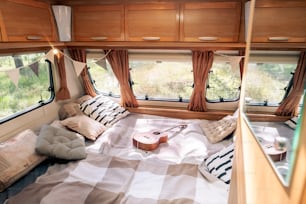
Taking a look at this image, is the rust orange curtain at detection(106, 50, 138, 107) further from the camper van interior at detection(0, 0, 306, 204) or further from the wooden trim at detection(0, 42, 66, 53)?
the wooden trim at detection(0, 42, 66, 53)

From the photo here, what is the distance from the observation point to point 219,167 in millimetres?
1759

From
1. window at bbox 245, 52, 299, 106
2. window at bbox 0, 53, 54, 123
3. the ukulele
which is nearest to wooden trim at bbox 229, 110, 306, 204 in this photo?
window at bbox 245, 52, 299, 106

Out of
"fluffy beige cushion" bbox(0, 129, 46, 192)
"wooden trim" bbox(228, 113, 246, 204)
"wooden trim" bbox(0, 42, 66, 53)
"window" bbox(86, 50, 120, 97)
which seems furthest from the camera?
"window" bbox(86, 50, 120, 97)

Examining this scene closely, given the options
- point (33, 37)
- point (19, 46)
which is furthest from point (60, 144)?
point (33, 37)

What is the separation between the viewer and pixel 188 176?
1784 millimetres

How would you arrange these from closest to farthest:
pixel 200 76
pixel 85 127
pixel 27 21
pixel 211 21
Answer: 1. pixel 27 21
2. pixel 211 21
3. pixel 85 127
4. pixel 200 76

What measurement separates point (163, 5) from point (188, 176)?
68.6 inches

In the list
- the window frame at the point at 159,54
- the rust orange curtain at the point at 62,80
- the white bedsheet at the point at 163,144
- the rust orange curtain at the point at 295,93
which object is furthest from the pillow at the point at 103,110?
the rust orange curtain at the point at 295,93

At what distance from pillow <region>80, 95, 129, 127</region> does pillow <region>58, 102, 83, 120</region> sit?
0.27 feet

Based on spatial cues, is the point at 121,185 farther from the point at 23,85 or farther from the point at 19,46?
the point at 23,85

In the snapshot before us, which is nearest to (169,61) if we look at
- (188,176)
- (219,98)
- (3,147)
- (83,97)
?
(219,98)

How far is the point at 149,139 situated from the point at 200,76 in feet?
3.53

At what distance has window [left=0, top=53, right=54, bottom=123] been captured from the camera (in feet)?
7.14

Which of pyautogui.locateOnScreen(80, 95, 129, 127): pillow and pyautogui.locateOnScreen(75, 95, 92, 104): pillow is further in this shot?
pyautogui.locateOnScreen(75, 95, 92, 104): pillow
